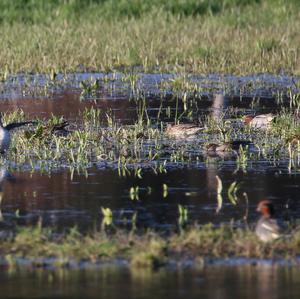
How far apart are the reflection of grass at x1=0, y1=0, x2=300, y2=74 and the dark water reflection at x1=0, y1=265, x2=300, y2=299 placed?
10871 millimetres

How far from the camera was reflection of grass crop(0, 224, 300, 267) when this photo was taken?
24.6 feet

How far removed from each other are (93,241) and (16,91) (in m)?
9.54

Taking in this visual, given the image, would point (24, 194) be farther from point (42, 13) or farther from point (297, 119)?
point (42, 13)

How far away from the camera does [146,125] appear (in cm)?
1366

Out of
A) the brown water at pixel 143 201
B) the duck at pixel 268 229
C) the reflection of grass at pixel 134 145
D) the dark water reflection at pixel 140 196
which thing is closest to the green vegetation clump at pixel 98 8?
the brown water at pixel 143 201

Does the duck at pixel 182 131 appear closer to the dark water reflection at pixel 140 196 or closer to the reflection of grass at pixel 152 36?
the dark water reflection at pixel 140 196

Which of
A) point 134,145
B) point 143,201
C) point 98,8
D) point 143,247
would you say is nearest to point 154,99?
point 134,145

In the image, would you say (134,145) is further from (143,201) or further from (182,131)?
(143,201)

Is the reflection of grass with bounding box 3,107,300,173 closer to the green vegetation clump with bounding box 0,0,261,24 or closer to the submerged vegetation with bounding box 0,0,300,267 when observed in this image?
the submerged vegetation with bounding box 0,0,300,267

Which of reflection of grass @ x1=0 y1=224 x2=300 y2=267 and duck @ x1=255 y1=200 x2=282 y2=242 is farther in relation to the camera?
duck @ x1=255 y1=200 x2=282 y2=242

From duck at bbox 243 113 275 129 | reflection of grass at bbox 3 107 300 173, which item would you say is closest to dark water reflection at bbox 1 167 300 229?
reflection of grass at bbox 3 107 300 173

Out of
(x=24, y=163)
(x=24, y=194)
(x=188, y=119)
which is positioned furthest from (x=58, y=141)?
(x=188, y=119)

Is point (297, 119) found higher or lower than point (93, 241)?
higher

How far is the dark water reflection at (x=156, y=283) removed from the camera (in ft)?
22.0
